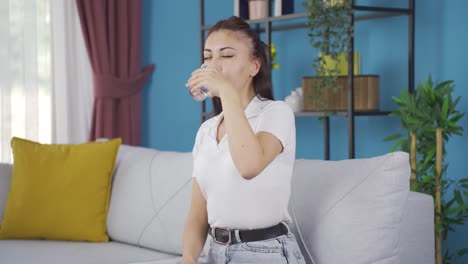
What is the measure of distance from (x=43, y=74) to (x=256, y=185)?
349 cm

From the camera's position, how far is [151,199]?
10.3ft

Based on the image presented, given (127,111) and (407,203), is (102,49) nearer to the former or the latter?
(127,111)

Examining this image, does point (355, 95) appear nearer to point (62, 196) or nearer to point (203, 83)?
point (62, 196)

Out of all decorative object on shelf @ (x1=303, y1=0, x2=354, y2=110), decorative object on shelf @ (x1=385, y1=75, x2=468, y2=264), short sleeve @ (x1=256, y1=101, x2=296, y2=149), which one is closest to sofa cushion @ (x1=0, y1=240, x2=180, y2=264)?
short sleeve @ (x1=256, y1=101, x2=296, y2=149)

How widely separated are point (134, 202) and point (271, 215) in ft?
4.35

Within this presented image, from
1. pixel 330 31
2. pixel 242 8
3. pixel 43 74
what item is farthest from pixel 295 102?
pixel 43 74

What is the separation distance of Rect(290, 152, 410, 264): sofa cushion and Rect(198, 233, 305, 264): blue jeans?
0.84 ft

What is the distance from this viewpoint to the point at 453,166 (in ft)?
11.6

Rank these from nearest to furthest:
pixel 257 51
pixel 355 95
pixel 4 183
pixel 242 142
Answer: pixel 242 142, pixel 257 51, pixel 4 183, pixel 355 95

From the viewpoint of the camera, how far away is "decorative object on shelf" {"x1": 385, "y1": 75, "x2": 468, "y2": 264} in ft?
10.5

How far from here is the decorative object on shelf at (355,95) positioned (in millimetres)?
3670

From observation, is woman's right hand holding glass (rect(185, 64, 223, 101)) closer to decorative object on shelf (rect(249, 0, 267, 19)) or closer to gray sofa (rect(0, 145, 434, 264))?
gray sofa (rect(0, 145, 434, 264))

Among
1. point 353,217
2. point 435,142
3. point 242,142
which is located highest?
point 242,142

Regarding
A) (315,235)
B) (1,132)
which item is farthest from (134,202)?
(1,132)
